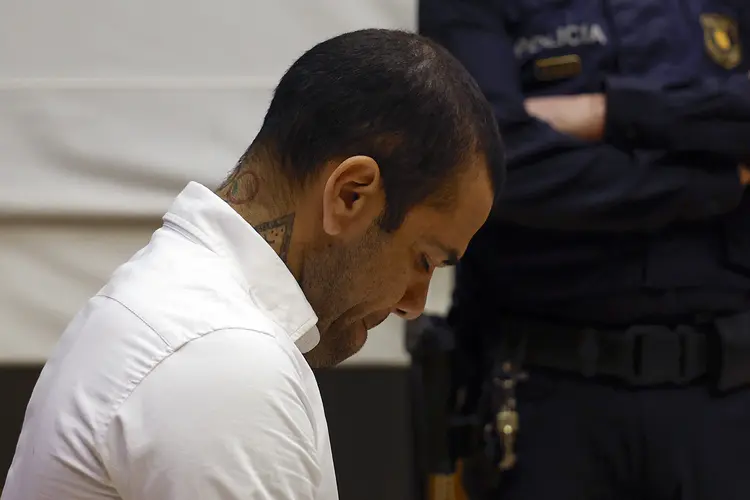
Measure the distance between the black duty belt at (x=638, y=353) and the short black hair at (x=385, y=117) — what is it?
1.89 feet

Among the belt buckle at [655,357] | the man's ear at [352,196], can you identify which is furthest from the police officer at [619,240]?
the man's ear at [352,196]

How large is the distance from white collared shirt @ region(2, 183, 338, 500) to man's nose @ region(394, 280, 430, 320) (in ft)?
0.64

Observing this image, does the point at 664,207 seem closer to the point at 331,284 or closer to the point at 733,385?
the point at 733,385

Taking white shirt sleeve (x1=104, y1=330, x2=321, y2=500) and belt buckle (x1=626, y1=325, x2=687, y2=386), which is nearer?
white shirt sleeve (x1=104, y1=330, x2=321, y2=500)

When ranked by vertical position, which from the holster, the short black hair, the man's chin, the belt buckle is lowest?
the holster

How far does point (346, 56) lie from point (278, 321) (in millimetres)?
277

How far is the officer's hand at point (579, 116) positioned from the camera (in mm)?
1362

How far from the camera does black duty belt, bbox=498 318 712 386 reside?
1368mm

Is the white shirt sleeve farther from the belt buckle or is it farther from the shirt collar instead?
the belt buckle

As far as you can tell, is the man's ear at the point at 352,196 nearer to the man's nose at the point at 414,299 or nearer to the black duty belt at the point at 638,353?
the man's nose at the point at 414,299

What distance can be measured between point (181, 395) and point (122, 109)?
1.39m

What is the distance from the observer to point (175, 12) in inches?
76.8

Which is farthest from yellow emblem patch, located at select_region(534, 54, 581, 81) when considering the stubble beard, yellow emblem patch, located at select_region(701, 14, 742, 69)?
the stubble beard

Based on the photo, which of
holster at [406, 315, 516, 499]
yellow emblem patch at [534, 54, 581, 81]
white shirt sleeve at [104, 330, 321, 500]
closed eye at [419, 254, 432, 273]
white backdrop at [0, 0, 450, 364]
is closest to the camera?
white shirt sleeve at [104, 330, 321, 500]
